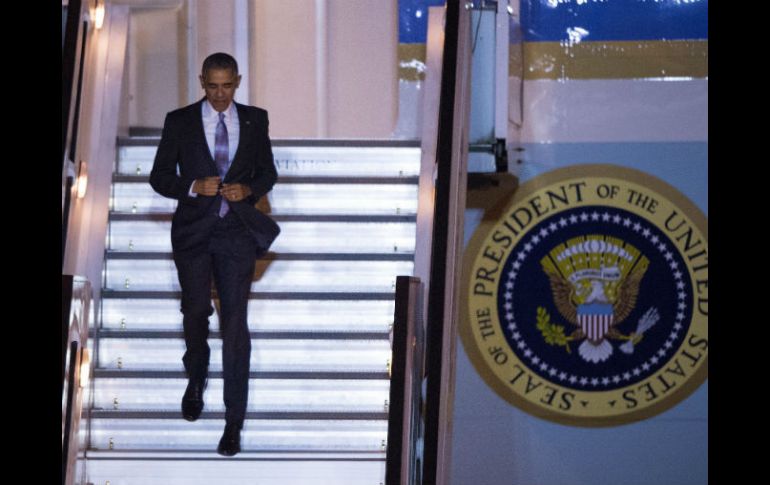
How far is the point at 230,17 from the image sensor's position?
827cm

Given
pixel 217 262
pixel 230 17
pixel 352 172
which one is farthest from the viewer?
pixel 230 17

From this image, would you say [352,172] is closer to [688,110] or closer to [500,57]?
[500,57]

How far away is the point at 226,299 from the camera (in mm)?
5875

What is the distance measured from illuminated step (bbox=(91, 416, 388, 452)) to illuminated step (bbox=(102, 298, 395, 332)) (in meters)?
0.57

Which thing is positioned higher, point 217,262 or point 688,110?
point 688,110

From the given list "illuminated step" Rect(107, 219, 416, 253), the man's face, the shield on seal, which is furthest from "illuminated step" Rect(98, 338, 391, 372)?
the shield on seal

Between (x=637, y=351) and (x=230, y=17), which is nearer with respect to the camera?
(x=637, y=351)

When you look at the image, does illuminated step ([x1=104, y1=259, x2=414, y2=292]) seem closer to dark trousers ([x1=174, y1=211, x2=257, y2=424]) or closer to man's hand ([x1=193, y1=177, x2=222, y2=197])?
dark trousers ([x1=174, y1=211, x2=257, y2=424])

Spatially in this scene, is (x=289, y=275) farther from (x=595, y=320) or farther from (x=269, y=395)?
(x=595, y=320)

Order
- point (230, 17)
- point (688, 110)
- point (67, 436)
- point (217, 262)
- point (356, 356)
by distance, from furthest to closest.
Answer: point (230, 17)
point (688, 110)
point (356, 356)
point (217, 262)
point (67, 436)

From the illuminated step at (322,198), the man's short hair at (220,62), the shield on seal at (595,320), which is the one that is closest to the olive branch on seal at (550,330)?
the shield on seal at (595,320)

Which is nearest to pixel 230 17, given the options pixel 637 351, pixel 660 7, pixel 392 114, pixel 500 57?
pixel 392 114

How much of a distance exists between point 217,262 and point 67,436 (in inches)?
41.0

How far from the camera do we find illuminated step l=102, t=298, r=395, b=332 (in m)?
6.53
